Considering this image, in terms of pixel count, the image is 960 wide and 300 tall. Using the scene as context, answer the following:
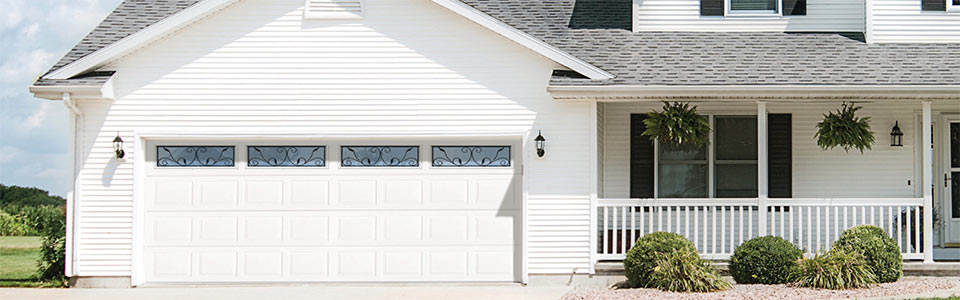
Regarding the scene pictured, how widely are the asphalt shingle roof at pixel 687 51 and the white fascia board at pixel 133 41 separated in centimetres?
13

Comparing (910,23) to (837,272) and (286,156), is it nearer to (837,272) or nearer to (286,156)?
(837,272)

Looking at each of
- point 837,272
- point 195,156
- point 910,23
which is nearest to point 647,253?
point 837,272

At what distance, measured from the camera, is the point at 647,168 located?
14.3 m

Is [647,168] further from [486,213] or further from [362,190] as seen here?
[362,190]

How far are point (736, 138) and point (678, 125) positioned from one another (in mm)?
1763

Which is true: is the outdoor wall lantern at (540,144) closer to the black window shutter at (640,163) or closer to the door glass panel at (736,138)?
the black window shutter at (640,163)

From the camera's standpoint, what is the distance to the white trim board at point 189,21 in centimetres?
1259

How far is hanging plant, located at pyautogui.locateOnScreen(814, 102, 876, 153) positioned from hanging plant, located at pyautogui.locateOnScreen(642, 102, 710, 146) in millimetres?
1551

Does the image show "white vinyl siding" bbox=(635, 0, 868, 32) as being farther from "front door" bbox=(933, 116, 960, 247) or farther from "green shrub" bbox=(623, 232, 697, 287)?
"green shrub" bbox=(623, 232, 697, 287)

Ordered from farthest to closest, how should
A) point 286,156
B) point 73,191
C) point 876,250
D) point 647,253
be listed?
point 286,156 < point 73,191 < point 876,250 < point 647,253

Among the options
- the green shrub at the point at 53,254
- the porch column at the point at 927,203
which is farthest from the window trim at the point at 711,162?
the green shrub at the point at 53,254

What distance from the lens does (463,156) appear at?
13.1 m

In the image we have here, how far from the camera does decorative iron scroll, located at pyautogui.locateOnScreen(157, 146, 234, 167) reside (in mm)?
13172

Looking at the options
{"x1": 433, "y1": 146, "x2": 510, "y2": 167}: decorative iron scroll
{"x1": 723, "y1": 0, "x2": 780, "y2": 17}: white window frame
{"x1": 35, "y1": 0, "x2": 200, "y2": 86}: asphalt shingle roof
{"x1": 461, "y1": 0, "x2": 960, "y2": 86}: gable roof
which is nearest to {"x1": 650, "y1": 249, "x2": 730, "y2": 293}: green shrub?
{"x1": 461, "y1": 0, "x2": 960, "y2": 86}: gable roof
